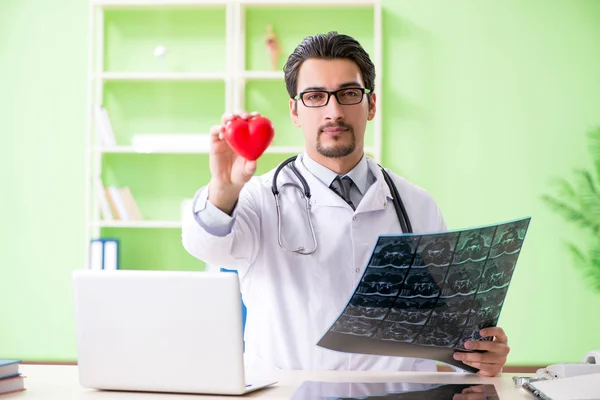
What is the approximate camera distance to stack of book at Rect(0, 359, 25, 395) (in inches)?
52.2

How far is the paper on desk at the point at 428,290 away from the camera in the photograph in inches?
48.4

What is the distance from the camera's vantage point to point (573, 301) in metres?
3.88

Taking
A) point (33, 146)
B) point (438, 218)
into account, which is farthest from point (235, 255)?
point (33, 146)

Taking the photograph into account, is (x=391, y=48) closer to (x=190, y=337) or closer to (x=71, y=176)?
(x=71, y=176)

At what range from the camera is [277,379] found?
4.77 feet

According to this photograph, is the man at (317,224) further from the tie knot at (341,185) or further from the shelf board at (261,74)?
the shelf board at (261,74)

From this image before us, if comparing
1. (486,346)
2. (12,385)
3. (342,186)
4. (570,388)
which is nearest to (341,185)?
(342,186)

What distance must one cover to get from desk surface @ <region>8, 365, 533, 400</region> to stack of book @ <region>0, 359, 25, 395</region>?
0.02 metres

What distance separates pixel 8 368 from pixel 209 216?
50 cm

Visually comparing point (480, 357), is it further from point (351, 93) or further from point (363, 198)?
point (351, 93)

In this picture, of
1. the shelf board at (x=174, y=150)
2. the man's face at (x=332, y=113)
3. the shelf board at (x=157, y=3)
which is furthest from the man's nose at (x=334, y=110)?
the shelf board at (x=157, y=3)

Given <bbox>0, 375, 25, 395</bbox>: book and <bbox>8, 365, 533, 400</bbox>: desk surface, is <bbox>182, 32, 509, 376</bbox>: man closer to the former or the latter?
<bbox>8, 365, 533, 400</bbox>: desk surface

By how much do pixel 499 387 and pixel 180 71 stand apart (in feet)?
10.0

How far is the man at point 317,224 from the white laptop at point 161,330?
1.34 ft
